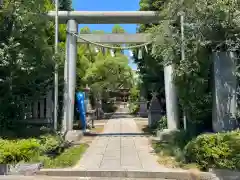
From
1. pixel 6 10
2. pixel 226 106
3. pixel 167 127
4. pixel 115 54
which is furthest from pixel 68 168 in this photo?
pixel 115 54

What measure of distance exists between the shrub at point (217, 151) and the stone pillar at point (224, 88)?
1.08 meters

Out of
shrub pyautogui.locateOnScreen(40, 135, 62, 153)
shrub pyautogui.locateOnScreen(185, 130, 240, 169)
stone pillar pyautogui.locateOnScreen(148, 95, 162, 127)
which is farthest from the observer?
stone pillar pyautogui.locateOnScreen(148, 95, 162, 127)

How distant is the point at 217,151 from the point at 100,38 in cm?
793

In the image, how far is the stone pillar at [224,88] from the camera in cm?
872

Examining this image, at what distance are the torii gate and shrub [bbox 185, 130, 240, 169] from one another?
5150 millimetres

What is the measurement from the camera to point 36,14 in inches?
403

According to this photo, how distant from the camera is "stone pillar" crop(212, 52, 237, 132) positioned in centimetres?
872

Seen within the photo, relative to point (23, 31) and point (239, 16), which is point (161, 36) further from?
point (23, 31)

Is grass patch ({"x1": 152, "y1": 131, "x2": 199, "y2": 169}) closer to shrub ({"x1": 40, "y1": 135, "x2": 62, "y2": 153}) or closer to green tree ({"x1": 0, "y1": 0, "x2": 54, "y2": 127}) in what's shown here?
shrub ({"x1": 40, "y1": 135, "x2": 62, "y2": 153})

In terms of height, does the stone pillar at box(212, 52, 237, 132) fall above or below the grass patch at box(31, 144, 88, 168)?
above

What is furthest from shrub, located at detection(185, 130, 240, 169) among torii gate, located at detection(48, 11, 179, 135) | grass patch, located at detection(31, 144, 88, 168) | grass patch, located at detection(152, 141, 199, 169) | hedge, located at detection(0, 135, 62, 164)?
torii gate, located at detection(48, 11, 179, 135)

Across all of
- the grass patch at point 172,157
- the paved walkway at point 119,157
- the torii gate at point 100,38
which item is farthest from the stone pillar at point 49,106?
the grass patch at point 172,157

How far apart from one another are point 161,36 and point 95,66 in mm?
23059

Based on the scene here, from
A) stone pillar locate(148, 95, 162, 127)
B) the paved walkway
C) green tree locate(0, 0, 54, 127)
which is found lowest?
the paved walkway
